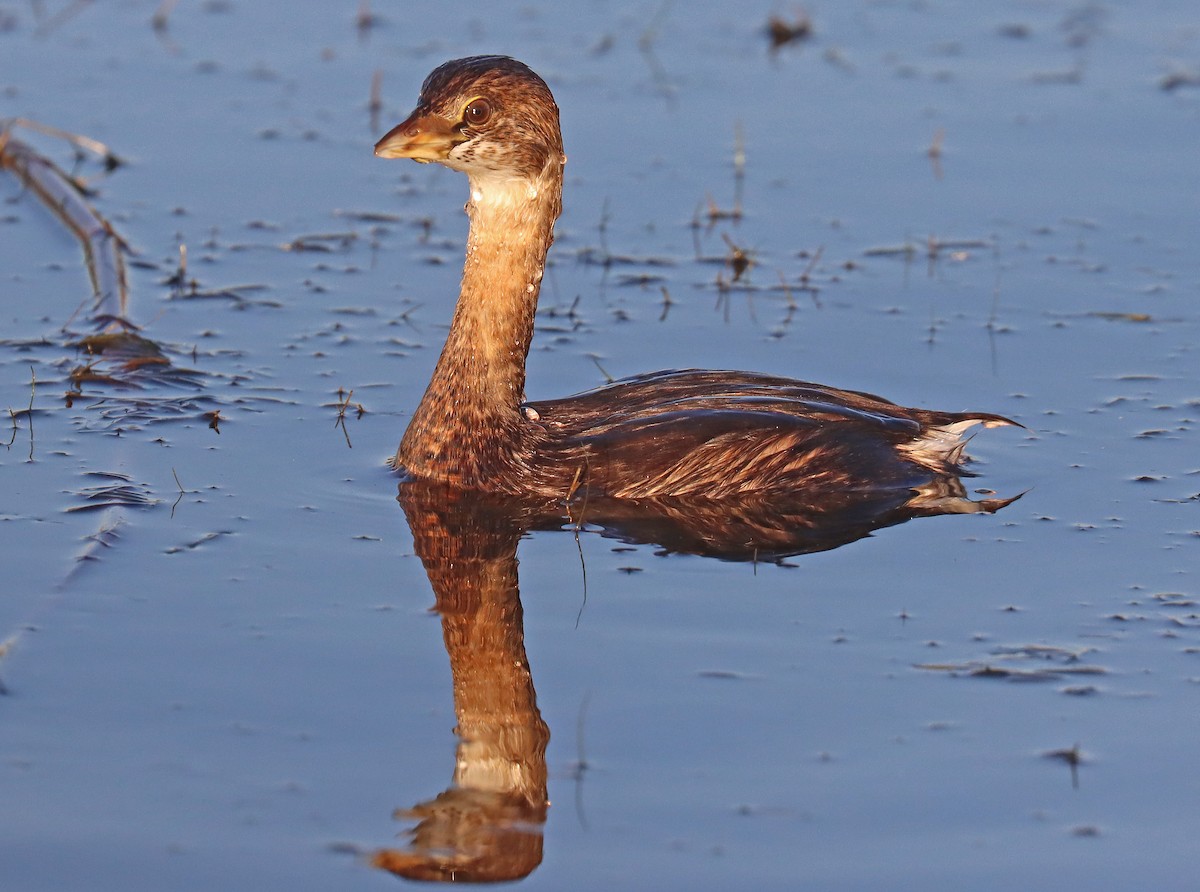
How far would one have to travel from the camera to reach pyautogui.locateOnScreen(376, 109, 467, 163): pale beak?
6.87m

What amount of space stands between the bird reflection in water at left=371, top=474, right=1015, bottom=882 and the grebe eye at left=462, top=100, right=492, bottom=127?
133cm

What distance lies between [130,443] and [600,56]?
20.7 ft

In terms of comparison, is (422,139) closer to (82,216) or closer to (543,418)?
(543,418)

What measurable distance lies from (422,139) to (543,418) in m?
1.17

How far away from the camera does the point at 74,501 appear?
686 cm

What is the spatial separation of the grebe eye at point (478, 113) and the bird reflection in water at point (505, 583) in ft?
4.37

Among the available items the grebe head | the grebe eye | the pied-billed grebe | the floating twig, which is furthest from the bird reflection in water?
the floating twig

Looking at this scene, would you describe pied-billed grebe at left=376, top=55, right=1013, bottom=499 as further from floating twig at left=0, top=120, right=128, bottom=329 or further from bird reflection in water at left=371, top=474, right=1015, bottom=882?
floating twig at left=0, top=120, right=128, bottom=329

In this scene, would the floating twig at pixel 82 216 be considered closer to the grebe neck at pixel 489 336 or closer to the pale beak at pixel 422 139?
the grebe neck at pixel 489 336

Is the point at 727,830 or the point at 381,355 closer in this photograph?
the point at 727,830

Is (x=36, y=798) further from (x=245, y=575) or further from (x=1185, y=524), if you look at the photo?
(x=1185, y=524)

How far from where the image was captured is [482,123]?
22.9ft

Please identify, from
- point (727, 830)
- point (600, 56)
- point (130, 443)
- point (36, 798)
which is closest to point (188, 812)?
point (36, 798)

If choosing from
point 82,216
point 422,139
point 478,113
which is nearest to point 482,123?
point 478,113
